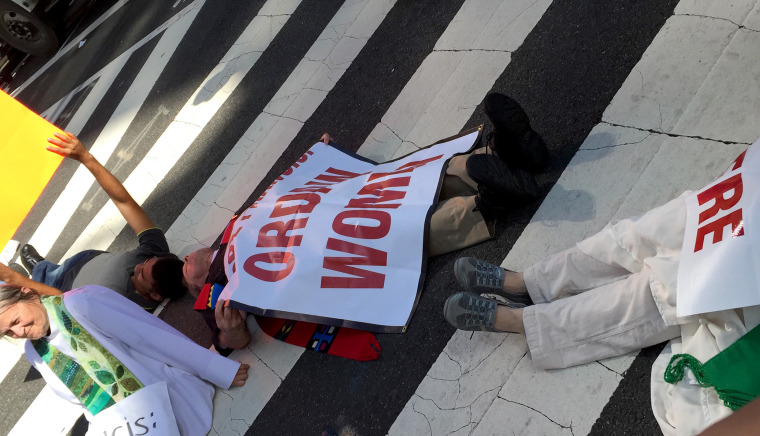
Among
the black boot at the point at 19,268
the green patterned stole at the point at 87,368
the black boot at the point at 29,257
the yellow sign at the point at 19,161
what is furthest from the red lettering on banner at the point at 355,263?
the black boot at the point at 19,268

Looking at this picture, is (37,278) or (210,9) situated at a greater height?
(210,9)

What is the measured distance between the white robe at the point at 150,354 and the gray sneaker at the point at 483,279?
1.35 meters

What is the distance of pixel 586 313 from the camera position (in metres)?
2.14

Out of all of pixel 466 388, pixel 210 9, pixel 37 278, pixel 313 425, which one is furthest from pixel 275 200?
pixel 210 9

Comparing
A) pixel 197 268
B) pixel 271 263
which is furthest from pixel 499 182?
pixel 197 268

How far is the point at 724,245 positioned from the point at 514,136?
1.07 m

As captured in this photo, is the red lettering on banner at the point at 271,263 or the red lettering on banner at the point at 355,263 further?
the red lettering on banner at the point at 271,263

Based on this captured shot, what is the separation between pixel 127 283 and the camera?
3592 millimetres

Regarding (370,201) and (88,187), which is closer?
(370,201)

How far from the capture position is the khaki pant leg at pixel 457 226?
273cm

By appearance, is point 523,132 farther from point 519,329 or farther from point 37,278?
point 37,278

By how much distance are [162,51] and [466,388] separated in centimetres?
489

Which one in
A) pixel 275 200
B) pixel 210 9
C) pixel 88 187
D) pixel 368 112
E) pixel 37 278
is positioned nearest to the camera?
pixel 275 200

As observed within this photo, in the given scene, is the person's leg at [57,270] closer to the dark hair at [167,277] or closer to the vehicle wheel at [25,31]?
the dark hair at [167,277]
